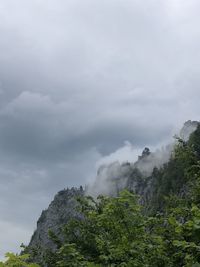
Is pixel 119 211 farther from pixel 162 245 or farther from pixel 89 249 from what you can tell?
pixel 89 249

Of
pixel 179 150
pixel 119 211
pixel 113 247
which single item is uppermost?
pixel 179 150

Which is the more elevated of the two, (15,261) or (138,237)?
(138,237)

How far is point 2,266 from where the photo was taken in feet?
26.3

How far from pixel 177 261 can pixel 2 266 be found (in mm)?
7615

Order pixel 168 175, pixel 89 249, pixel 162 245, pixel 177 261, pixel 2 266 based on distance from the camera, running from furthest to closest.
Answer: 1. pixel 168 175
2. pixel 89 249
3. pixel 177 261
4. pixel 162 245
5. pixel 2 266

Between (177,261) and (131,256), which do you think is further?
(177,261)

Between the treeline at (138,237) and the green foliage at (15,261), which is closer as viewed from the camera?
the green foliage at (15,261)

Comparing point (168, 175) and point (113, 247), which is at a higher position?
point (168, 175)

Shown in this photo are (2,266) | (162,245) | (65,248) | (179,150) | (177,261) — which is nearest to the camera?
(2,266)

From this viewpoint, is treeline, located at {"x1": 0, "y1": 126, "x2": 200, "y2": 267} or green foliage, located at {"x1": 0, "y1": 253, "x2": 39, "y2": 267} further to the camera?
treeline, located at {"x1": 0, "y1": 126, "x2": 200, "y2": 267}

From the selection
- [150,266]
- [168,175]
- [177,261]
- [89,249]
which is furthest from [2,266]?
[168,175]

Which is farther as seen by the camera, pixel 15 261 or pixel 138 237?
pixel 138 237

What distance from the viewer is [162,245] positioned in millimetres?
13109

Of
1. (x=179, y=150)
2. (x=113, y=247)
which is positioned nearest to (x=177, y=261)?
(x=113, y=247)
